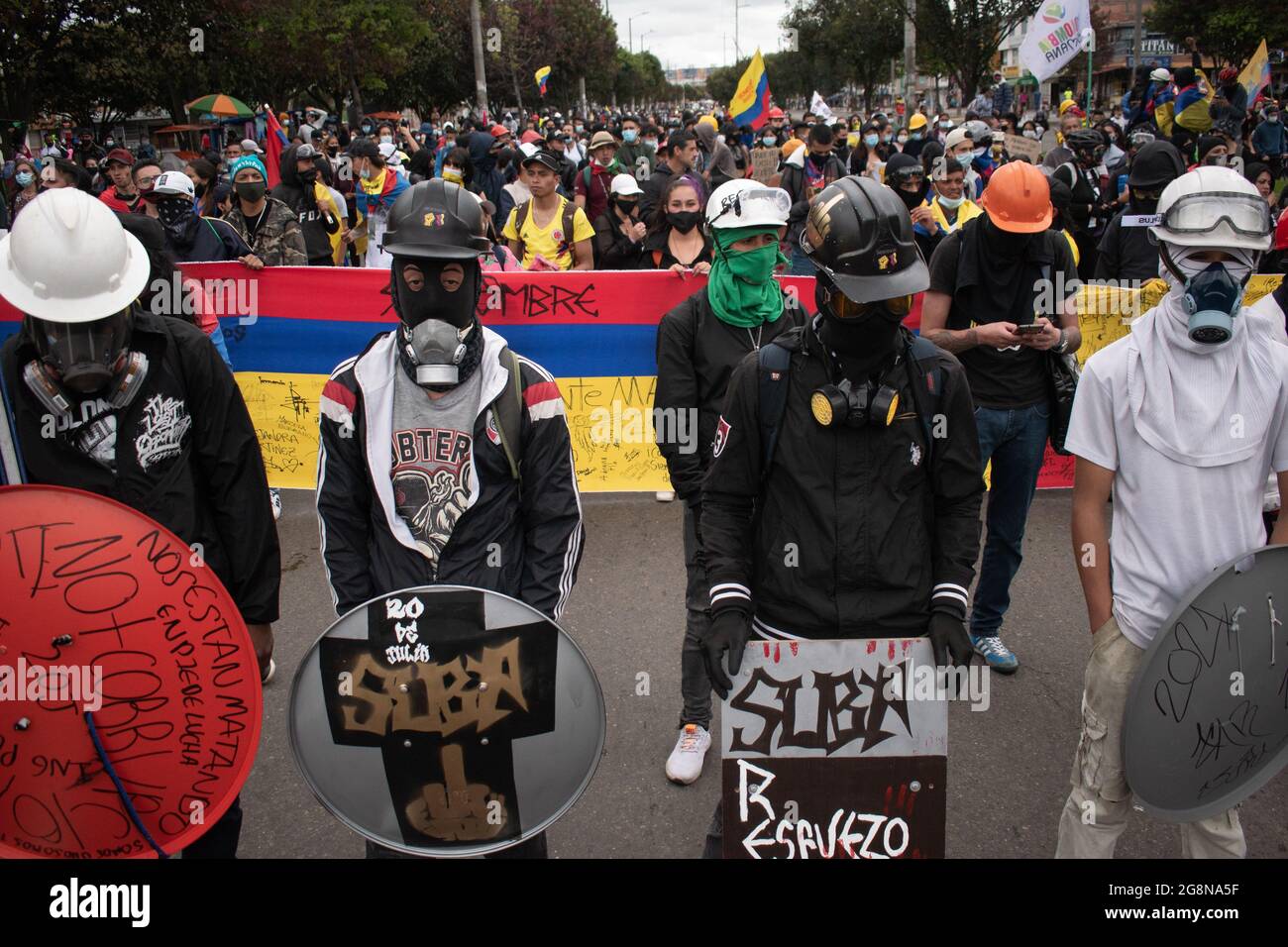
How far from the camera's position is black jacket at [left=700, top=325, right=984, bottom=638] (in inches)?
103

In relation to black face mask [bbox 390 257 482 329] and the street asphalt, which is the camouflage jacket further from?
black face mask [bbox 390 257 482 329]

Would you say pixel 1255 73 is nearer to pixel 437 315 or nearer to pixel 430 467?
pixel 437 315

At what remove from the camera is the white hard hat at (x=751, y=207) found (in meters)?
3.63

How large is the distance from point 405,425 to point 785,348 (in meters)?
1.02

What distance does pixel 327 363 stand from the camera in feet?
22.0

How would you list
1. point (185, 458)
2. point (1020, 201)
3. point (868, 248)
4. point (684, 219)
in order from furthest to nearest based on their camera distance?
point (684, 219)
point (1020, 201)
point (185, 458)
point (868, 248)

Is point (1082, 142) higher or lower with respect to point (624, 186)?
higher

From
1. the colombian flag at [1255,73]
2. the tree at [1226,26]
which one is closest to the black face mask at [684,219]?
the colombian flag at [1255,73]

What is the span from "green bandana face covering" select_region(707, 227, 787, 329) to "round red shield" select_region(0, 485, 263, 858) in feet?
6.70

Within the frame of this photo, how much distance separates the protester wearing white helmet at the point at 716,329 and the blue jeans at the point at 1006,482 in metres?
1.15

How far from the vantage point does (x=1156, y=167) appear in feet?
21.0

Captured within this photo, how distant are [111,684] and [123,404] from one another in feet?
2.61

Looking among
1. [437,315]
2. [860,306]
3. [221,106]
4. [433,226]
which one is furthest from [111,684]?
[221,106]

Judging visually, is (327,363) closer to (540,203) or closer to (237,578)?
(540,203)
